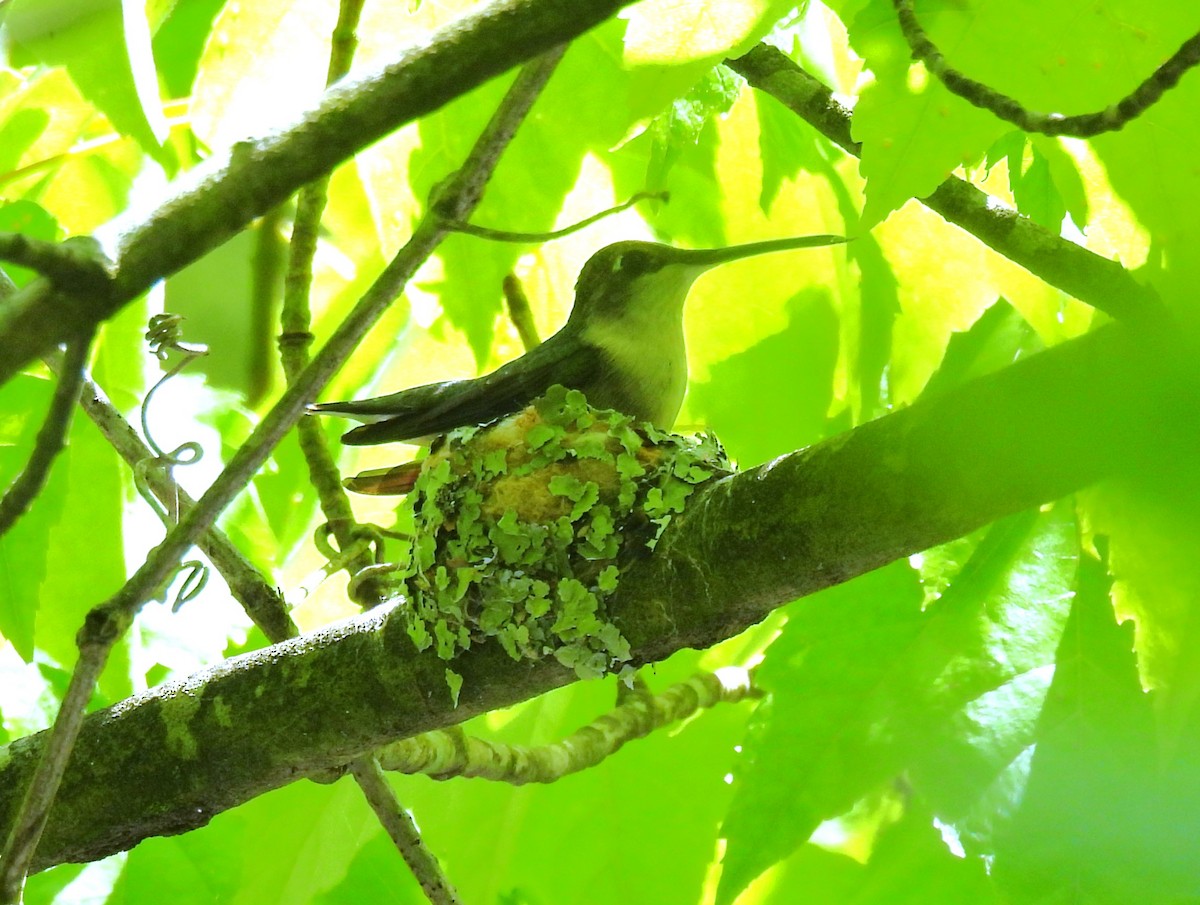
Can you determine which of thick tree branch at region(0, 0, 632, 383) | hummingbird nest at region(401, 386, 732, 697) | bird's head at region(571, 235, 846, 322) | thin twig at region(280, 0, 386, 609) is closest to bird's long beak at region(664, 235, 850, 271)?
bird's head at region(571, 235, 846, 322)

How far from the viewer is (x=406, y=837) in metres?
2.17

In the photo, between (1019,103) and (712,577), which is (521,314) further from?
(1019,103)

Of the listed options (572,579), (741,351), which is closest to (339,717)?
(572,579)

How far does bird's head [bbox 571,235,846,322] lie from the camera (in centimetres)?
261

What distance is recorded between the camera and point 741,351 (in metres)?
2.68

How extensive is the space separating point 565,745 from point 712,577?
1.10 metres

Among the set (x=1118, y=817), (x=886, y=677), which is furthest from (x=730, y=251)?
(x=1118, y=817)

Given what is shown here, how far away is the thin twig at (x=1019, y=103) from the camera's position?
123 cm

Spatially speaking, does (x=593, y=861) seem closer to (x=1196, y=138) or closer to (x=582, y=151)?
(x=582, y=151)

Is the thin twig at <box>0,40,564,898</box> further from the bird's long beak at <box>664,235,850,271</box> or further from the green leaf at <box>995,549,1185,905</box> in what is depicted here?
the green leaf at <box>995,549,1185,905</box>

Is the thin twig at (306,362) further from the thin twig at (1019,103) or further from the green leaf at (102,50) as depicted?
the thin twig at (1019,103)

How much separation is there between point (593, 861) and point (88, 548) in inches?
52.2

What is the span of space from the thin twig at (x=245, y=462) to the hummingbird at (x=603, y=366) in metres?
0.79

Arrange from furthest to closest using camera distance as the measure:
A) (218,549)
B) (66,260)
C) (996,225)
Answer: (218,549) → (996,225) → (66,260)
